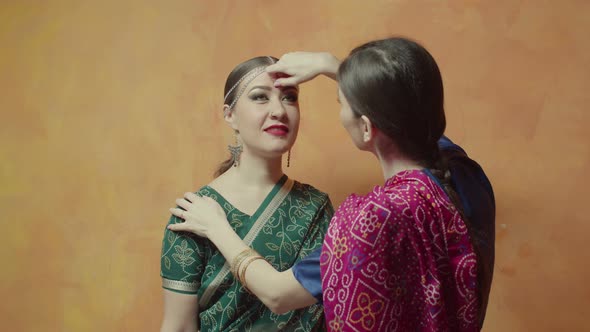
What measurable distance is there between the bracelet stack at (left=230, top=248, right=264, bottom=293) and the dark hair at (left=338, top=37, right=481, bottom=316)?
41cm

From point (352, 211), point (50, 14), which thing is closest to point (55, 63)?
point (50, 14)

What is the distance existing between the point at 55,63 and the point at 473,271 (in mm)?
1791

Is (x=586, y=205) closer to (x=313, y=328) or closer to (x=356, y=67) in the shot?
(x=313, y=328)

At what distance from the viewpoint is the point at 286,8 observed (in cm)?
218

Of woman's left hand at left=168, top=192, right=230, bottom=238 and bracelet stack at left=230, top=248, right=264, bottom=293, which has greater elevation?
woman's left hand at left=168, top=192, right=230, bottom=238

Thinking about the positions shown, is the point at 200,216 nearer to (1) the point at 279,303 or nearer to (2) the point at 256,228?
(2) the point at 256,228

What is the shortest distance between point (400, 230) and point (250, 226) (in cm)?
59

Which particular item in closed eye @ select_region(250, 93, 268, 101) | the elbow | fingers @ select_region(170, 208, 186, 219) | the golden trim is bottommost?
the golden trim

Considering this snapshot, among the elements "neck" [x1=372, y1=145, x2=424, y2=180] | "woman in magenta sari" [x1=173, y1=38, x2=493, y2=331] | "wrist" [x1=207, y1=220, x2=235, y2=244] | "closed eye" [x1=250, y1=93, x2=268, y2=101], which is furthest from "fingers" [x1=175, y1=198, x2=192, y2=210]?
"neck" [x1=372, y1=145, x2=424, y2=180]

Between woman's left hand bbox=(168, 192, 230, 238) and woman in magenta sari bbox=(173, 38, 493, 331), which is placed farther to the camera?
woman's left hand bbox=(168, 192, 230, 238)

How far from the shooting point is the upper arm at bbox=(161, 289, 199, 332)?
160 cm

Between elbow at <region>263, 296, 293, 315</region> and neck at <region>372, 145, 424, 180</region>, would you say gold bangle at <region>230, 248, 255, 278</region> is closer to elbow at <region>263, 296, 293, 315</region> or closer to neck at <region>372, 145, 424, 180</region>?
elbow at <region>263, 296, 293, 315</region>

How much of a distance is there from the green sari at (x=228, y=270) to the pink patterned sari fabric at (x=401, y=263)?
443 millimetres

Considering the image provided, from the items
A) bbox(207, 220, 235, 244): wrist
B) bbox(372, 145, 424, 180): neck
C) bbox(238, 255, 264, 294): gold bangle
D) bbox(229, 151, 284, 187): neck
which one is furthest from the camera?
bbox(229, 151, 284, 187): neck
